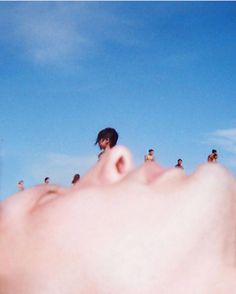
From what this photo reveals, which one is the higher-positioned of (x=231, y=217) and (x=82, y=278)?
(x=231, y=217)

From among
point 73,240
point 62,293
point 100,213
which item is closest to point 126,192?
point 100,213

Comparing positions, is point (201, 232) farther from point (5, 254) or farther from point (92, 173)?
point (5, 254)

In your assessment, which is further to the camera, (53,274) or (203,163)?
(203,163)

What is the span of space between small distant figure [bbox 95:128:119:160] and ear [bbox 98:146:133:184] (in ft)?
7.77

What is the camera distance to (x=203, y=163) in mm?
1521

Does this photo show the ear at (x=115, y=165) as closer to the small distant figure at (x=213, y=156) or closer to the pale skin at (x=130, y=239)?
the pale skin at (x=130, y=239)

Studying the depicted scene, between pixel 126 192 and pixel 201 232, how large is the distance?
0.23m

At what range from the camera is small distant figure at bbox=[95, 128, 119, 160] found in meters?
4.09

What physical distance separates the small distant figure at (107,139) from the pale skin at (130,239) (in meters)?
2.60

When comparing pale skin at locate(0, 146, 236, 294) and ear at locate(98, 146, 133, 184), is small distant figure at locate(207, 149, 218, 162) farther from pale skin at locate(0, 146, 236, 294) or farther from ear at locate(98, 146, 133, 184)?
pale skin at locate(0, 146, 236, 294)

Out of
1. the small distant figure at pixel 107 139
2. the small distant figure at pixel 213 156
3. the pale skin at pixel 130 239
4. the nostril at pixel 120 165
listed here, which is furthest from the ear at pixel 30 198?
the small distant figure at pixel 213 156

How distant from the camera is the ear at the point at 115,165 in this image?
Result: 1539 mm

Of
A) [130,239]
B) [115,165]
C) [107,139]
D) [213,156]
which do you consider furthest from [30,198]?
[213,156]

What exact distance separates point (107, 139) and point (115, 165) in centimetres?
249
